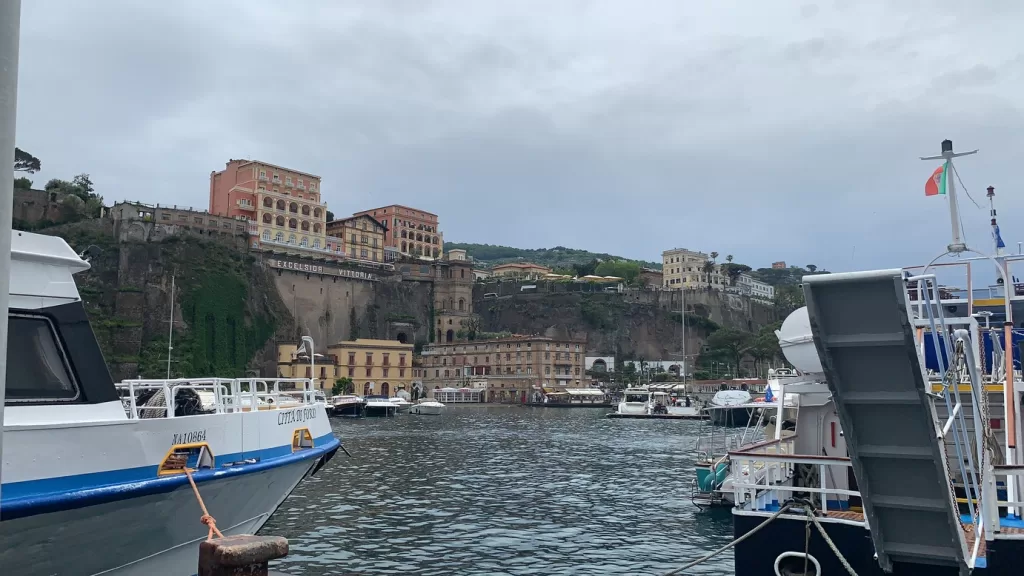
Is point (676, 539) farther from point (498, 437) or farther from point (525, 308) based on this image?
point (525, 308)

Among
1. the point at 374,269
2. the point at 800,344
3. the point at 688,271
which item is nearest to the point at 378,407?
the point at 374,269

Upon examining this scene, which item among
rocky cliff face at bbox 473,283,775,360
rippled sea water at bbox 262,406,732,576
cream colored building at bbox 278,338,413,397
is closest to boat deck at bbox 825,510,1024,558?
rippled sea water at bbox 262,406,732,576

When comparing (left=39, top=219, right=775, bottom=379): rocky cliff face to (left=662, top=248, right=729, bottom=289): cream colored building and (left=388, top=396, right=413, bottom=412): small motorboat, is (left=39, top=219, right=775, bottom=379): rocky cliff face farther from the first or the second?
(left=662, top=248, right=729, bottom=289): cream colored building

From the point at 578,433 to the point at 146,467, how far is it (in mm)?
47000

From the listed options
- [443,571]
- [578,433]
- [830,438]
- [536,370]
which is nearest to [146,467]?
[443,571]

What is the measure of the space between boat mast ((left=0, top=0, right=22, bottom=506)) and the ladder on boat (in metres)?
7.23

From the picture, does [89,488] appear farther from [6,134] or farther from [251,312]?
[251,312]

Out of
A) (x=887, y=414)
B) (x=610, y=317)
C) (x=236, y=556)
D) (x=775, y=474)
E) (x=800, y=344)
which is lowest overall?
(x=775, y=474)

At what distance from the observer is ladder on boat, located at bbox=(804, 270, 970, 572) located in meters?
8.11

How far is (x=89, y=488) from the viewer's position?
9.70 metres

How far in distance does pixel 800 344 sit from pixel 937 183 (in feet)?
10.9

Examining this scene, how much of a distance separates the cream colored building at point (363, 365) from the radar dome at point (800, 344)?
8486 cm

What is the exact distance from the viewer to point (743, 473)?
11172 mm

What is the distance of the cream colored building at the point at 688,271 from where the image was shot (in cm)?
16275
